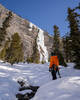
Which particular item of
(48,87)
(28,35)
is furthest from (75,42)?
(28,35)

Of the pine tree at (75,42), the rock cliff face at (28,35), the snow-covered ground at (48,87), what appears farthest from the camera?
the rock cliff face at (28,35)

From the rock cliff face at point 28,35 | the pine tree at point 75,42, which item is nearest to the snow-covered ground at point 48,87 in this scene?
the pine tree at point 75,42

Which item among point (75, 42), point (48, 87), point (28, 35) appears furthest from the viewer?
point (28, 35)

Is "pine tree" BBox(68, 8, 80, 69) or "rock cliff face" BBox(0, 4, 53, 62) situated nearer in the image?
"pine tree" BBox(68, 8, 80, 69)

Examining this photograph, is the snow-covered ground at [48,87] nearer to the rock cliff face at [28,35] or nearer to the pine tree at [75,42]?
the pine tree at [75,42]

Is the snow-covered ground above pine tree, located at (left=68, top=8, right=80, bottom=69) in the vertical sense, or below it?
below

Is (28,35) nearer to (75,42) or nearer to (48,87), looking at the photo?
(75,42)

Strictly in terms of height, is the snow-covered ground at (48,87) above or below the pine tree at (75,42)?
below

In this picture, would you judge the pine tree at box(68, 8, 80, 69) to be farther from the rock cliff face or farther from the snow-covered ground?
the rock cliff face

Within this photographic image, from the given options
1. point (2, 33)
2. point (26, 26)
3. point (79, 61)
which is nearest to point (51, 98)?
point (79, 61)

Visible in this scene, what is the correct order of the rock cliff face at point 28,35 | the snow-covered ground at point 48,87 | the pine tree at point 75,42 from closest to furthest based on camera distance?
the snow-covered ground at point 48,87 < the pine tree at point 75,42 < the rock cliff face at point 28,35

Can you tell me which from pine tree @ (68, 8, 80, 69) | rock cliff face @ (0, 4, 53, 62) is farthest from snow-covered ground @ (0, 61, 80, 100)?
rock cliff face @ (0, 4, 53, 62)

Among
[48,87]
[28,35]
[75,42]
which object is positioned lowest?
[48,87]

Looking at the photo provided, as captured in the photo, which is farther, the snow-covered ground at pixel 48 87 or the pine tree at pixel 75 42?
the pine tree at pixel 75 42
